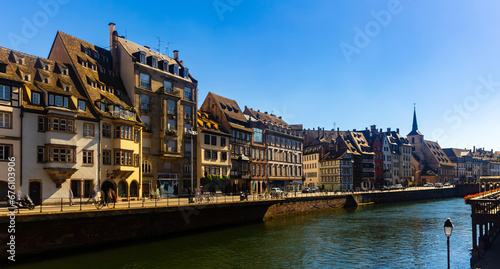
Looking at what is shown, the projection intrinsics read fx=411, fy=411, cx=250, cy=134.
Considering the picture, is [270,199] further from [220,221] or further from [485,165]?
[485,165]

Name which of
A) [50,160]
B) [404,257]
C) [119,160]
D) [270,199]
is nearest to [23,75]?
[50,160]

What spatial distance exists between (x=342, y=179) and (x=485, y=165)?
108 meters

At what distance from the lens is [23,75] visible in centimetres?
3884

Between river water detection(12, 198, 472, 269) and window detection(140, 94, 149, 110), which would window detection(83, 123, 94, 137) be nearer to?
window detection(140, 94, 149, 110)

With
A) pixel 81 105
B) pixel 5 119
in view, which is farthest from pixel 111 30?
pixel 5 119

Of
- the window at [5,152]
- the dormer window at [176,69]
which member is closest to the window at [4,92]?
the window at [5,152]

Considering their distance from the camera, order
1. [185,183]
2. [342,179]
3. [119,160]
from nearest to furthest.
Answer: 1. [119,160]
2. [185,183]
3. [342,179]

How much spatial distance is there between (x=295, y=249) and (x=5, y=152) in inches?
1034

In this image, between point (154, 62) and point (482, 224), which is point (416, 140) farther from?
point (482, 224)

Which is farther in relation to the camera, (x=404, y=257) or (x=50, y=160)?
(x=50, y=160)

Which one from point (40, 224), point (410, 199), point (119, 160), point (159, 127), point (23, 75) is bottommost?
point (410, 199)

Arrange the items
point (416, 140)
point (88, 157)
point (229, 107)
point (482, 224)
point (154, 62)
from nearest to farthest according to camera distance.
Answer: point (482, 224) < point (88, 157) < point (154, 62) < point (229, 107) < point (416, 140)

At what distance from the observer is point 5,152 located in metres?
35.5

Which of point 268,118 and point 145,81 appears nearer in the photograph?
point 145,81
